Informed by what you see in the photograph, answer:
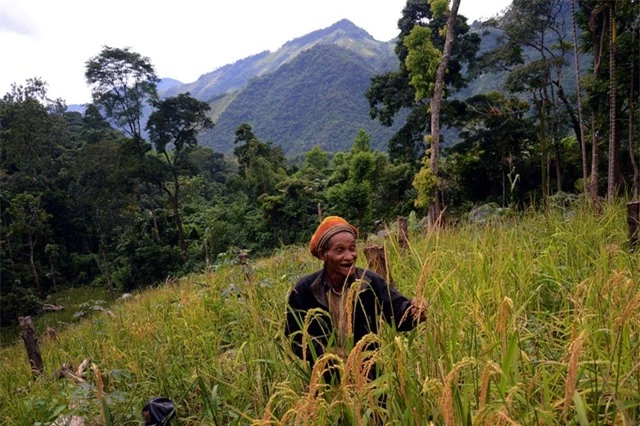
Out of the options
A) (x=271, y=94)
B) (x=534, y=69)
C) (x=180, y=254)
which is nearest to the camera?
(x=534, y=69)

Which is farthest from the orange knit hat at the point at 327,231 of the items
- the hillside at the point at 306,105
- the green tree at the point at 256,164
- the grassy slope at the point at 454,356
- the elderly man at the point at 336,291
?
the hillside at the point at 306,105

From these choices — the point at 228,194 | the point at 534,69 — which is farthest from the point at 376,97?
the point at 228,194

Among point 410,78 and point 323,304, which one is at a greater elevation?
point 410,78

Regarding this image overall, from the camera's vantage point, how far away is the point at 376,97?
56.2 ft

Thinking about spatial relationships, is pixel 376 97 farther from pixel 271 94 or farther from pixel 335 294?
pixel 271 94

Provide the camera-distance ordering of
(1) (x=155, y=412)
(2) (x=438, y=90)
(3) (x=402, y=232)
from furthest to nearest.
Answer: (2) (x=438, y=90) → (3) (x=402, y=232) → (1) (x=155, y=412)

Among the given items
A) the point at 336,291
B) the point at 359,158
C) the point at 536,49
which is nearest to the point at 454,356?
the point at 336,291

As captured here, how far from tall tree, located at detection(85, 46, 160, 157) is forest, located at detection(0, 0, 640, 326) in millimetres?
59

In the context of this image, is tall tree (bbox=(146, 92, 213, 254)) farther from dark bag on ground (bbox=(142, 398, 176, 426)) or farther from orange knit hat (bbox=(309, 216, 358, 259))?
orange knit hat (bbox=(309, 216, 358, 259))

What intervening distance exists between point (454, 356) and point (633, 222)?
2.45 meters

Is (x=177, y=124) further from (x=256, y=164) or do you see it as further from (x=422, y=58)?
(x=422, y=58)

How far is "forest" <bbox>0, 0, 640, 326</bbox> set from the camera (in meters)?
11.9

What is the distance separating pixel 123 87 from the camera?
2194 cm

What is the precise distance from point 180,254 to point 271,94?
333 ft
